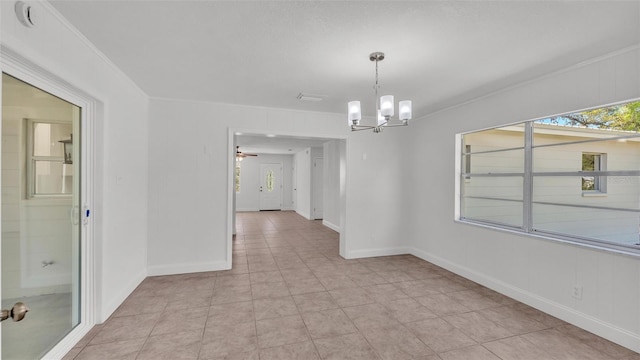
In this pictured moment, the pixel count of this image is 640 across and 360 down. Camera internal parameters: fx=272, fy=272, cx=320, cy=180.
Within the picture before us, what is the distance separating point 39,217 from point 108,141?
994 millimetres

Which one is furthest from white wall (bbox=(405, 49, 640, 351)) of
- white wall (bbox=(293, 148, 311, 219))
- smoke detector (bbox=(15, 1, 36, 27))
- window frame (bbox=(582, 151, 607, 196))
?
white wall (bbox=(293, 148, 311, 219))

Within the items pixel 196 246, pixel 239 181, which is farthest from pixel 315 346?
pixel 239 181

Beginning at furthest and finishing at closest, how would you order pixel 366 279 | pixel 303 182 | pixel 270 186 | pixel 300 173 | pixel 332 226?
pixel 270 186
pixel 300 173
pixel 303 182
pixel 332 226
pixel 366 279

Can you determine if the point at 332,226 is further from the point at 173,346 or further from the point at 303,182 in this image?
the point at 173,346

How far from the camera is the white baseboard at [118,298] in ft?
8.52

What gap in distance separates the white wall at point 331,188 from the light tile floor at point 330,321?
3.26 m

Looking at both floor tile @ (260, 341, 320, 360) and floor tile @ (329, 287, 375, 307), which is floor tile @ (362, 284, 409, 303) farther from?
floor tile @ (260, 341, 320, 360)

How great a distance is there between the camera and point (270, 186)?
11.9 metres

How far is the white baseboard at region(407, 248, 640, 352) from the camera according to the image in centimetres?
231

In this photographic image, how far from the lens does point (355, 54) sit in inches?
96.0

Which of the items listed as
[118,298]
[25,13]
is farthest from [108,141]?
[118,298]

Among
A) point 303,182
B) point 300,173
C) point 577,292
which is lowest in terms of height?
point 577,292

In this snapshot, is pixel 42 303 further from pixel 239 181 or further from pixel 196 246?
pixel 239 181

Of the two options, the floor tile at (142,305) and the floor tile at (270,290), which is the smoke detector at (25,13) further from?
the floor tile at (270,290)
